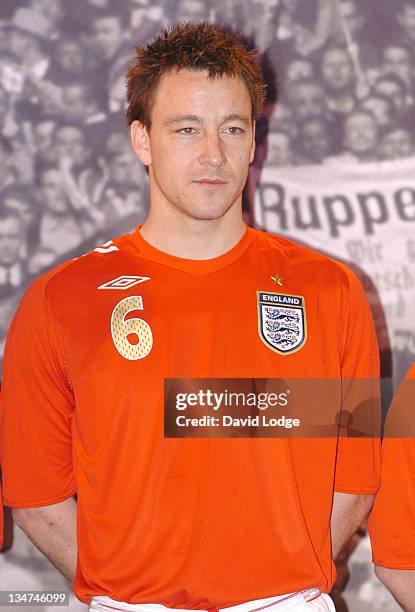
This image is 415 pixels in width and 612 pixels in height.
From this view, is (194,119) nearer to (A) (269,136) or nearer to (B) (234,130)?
(B) (234,130)

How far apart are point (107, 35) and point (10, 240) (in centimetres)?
64

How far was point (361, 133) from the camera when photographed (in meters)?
2.54

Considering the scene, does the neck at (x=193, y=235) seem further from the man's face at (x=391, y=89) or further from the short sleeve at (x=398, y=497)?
the man's face at (x=391, y=89)

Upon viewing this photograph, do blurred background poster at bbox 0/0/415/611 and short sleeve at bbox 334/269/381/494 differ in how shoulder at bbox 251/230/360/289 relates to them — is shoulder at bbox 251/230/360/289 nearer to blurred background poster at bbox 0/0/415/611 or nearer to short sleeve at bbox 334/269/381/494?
short sleeve at bbox 334/269/381/494

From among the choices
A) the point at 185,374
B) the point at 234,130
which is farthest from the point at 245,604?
the point at 234,130

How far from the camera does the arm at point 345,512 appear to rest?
79.2 inches

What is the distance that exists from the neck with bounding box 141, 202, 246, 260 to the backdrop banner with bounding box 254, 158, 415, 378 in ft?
1.98

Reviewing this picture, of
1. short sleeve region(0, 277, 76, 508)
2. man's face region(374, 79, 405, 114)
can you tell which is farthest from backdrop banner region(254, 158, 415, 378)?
short sleeve region(0, 277, 76, 508)

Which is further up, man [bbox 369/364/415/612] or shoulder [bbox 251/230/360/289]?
shoulder [bbox 251/230/360/289]

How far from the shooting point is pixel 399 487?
1.92 m

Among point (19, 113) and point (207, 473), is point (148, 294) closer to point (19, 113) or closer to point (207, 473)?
point (207, 473)

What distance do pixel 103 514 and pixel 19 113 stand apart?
3.95 ft

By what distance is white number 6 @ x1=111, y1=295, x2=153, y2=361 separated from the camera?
186 cm

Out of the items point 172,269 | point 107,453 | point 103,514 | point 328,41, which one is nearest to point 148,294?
point 172,269
